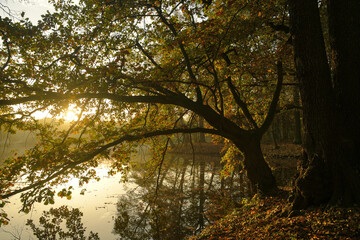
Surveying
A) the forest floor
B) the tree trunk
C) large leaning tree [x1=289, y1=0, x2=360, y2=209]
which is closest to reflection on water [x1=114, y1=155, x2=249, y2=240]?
the tree trunk

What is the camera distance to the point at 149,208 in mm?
11461

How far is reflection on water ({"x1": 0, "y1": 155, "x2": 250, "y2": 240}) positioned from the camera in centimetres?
902

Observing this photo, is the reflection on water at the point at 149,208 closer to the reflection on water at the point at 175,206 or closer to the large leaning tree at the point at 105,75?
the reflection on water at the point at 175,206

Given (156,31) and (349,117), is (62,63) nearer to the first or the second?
(156,31)

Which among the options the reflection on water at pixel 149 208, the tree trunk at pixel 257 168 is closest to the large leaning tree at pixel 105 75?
the tree trunk at pixel 257 168

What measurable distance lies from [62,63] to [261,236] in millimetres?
7242

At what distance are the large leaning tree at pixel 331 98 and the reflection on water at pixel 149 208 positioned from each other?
4025 millimetres

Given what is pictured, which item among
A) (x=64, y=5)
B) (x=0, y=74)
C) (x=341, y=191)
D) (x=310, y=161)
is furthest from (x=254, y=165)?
(x=64, y=5)

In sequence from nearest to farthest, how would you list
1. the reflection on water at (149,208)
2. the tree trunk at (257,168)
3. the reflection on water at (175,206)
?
the tree trunk at (257,168) < the reflection on water at (175,206) < the reflection on water at (149,208)

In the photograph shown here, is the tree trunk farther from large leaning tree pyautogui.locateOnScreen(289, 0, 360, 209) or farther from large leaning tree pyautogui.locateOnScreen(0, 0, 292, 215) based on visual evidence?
large leaning tree pyautogui.locateOnScreen(289, 0, 360, 209)

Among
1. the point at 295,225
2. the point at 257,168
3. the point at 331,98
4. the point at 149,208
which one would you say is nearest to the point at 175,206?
the point at 149,208

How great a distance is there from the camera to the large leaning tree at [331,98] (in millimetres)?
4316

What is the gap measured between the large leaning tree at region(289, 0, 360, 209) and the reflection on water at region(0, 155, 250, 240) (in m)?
4.02

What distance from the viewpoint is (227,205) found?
1020 centimetres
